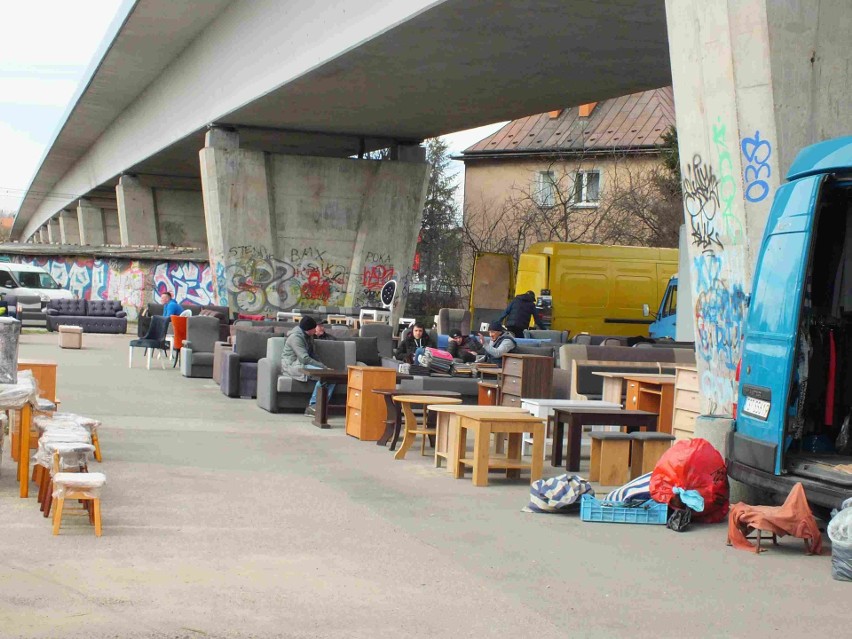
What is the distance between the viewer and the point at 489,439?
10.1 meters

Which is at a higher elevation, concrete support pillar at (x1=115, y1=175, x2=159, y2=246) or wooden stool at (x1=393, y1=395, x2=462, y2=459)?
concrete support pillar at (x1=115, y1=175, x2=159, y2=246)

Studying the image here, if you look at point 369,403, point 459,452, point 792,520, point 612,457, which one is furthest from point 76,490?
point 369,403

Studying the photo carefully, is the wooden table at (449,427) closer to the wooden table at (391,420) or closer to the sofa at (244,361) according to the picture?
the wooden table at (391,420)

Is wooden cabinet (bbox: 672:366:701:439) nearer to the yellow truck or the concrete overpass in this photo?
the concrete overpass

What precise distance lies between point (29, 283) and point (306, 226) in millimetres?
12172

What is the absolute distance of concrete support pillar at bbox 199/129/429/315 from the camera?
31.3 metres

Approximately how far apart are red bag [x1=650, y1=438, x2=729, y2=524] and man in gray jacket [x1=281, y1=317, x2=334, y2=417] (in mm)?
6658

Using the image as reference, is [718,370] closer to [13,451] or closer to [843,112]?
[843,112]

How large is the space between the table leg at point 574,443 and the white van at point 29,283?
29.4 metres

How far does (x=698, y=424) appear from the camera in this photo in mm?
9461

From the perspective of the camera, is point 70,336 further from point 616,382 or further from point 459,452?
point 459,452

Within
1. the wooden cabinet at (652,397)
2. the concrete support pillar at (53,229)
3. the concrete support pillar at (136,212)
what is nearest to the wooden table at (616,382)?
the wooden cabinet at (652,397)

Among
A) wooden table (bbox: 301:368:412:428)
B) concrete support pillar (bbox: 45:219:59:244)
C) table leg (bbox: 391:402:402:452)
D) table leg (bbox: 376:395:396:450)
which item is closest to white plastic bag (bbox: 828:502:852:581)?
table leg (bbox: 391:402:402:452)

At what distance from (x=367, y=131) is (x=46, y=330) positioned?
11.6 metres
